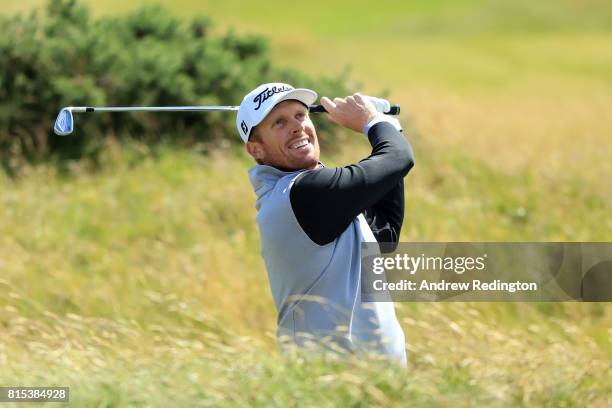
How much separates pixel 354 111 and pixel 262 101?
35 cm

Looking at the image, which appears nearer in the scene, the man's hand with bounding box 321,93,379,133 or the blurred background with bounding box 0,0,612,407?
the blurred background with bounding box 0,0,612,407

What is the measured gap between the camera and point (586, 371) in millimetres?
3705

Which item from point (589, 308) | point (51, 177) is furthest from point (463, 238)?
point (51, 177)

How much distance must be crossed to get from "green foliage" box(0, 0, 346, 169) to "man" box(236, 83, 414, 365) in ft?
22.6

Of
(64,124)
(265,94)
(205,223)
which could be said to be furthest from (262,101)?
(205,223)

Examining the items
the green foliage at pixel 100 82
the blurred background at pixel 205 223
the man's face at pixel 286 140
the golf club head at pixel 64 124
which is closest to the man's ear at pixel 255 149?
the man's face at pixel 286 140

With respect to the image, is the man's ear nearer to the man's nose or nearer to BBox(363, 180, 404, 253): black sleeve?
the man's nose

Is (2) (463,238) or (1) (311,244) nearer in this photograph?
(1) (311,244)

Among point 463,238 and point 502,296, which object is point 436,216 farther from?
point 502,296

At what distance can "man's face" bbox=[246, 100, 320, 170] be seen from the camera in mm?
3691

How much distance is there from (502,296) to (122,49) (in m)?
6.58

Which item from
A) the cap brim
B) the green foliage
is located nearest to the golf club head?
the cap brim

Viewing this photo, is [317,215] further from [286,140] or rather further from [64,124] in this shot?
[64,124]

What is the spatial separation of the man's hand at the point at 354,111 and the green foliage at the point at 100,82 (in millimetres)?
6928
